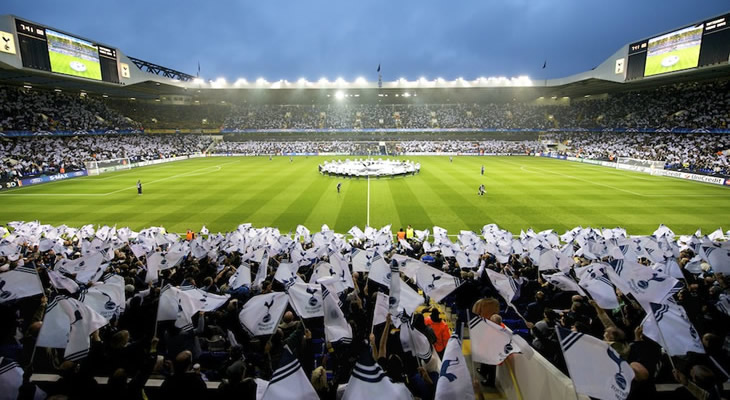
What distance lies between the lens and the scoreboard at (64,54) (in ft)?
117

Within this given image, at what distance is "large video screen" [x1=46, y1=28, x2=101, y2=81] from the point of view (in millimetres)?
38094

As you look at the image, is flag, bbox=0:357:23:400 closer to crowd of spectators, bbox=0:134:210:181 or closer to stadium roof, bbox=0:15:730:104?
crowd of spectators, bbox=0:134:210:181

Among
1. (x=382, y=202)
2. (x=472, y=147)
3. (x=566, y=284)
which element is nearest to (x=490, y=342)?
(x=566, y=284)

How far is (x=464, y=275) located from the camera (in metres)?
8.18

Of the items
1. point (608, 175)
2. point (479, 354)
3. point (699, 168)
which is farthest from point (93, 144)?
point (699, 168)

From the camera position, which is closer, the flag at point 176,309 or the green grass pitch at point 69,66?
the flag at point 176,309

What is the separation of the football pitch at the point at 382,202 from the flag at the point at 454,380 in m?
15.4

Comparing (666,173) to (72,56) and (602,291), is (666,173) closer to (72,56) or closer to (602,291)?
(602,291)

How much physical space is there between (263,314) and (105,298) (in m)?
3.01

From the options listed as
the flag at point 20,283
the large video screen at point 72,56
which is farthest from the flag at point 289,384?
the large video screen at point 72,56

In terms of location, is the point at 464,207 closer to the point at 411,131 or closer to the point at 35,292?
the point at 35,292

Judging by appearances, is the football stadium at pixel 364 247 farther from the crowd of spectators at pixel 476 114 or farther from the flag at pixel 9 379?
the crowd of spectators at pixel 476 114

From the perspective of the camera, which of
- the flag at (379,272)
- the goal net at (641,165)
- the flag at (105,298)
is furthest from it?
the goal net at (641,165)

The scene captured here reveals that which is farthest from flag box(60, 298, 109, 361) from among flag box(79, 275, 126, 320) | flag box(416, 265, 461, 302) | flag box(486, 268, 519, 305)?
flag box(486, 268, 519, 305)
